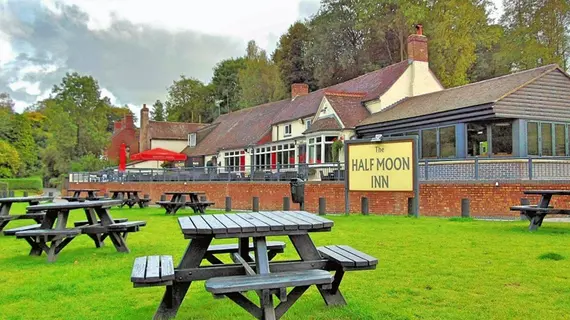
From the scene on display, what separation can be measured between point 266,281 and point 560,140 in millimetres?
19840

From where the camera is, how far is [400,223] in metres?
12.6

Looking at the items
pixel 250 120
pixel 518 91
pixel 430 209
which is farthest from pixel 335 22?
pixel 430 209

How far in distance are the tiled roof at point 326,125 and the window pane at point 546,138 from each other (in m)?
9.73

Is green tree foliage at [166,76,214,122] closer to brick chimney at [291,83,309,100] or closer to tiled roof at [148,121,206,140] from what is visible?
tiled roof at [148,121,206,140]

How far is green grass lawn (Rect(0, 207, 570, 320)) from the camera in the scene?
4.59 m

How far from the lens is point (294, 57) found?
55.5 metres

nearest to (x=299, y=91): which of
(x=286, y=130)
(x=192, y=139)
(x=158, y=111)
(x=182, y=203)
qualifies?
(x=286, y=130)

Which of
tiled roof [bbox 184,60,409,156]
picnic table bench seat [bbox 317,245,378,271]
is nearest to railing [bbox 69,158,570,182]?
tiled roof [bbox 184,60,409,156]

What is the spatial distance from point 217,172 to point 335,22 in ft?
90.7

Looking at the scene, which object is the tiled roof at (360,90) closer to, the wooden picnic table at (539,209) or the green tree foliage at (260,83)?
the green tree foliage at (260,83)

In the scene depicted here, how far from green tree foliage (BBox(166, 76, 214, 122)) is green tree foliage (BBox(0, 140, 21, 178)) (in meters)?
27.3

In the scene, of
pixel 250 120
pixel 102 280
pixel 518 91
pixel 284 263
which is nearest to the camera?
pixel 284 263

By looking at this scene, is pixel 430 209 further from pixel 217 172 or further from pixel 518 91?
pixel 217 172

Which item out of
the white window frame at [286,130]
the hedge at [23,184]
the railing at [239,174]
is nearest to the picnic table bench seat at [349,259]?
the railing at [239,174]
